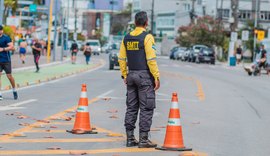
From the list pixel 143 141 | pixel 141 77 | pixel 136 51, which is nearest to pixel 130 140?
pixel 143 141

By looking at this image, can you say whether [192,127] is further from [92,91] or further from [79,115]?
[92,91]

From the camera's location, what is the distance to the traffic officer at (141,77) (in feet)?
35.5

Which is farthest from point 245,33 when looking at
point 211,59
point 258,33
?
point 211,59

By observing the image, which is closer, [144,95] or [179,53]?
[144,95]

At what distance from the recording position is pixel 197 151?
10.8 m

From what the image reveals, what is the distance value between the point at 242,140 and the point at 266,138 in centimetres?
73

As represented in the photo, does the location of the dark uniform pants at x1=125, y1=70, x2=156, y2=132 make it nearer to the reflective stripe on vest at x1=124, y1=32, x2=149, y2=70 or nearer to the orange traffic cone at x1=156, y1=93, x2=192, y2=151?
the reflective stripe on vest at x1=124, y1=32, x2=149, y2=70

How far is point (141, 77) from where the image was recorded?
10906mm

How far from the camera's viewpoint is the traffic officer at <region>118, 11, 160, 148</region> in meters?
10.8

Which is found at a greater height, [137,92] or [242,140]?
[137,92]

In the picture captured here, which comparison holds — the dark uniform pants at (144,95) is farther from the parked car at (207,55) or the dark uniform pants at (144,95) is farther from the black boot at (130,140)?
the parked car at (207,55)

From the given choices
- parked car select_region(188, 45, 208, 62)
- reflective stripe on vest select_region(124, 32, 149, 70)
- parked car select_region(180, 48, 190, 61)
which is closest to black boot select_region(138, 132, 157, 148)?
reflective stripe on vest select_region(124, 32, 149, 70)

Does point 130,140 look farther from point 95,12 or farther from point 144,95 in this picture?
point 95,12

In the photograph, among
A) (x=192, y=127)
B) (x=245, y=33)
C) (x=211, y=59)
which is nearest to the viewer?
(x=192, y=127)
